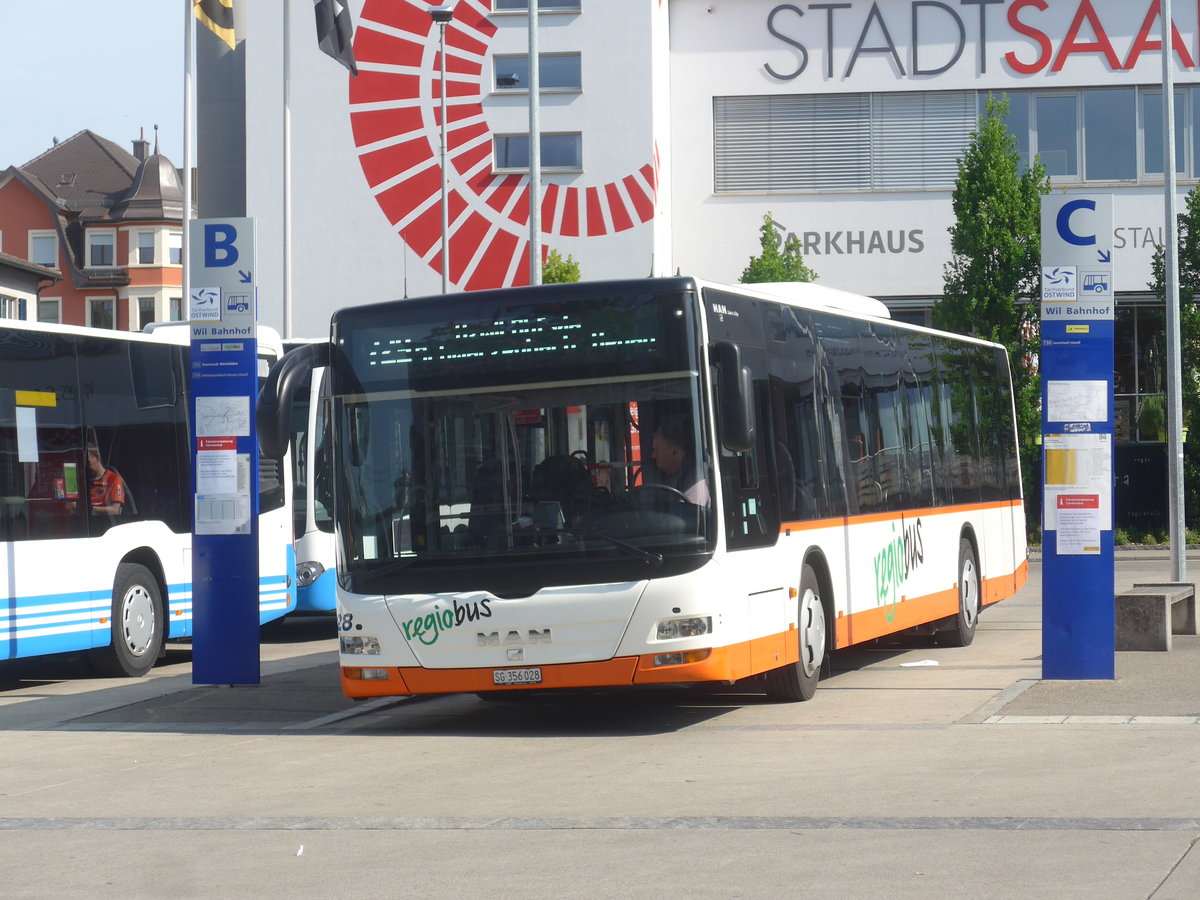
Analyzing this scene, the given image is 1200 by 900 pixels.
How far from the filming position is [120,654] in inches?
614

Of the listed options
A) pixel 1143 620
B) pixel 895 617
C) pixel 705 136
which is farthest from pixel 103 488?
pixel 705 136

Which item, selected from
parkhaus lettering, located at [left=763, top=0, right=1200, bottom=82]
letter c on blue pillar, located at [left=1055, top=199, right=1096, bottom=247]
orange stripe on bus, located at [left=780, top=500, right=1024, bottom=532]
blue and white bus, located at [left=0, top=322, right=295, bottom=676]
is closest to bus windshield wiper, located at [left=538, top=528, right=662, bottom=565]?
orange stripe on bus, located at [left=780, top=500, right=1024, bottom=532]

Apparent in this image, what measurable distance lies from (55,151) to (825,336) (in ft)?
282

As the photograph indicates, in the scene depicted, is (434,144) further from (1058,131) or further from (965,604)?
(965,604)

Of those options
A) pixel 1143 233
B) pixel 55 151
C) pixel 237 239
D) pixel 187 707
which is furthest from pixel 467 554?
pixel 55 151

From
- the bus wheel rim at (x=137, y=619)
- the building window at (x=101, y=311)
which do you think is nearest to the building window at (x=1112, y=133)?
the bus wheel rim at (x=137, y=619)

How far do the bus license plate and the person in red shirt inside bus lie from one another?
18.1 feet

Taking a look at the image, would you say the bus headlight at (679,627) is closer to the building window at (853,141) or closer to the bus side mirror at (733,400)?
the bus side mirror at (733,400)

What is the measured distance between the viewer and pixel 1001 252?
37.2 meters

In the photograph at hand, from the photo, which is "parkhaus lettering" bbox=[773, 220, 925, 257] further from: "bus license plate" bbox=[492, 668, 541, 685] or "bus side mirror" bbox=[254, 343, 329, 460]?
"bus license plate" bbox=[492, 668, 541, 685]

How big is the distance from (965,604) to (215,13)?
24710mm

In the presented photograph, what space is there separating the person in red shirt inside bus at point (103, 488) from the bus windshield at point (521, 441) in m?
4.49

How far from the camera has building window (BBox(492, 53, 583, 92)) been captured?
1729 inches

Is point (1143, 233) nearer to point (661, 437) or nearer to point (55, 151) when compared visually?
point (661, 437)
